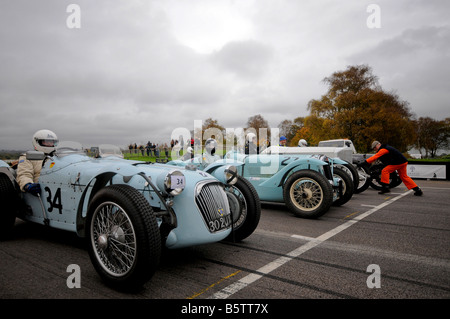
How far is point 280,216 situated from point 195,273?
3.41 metres

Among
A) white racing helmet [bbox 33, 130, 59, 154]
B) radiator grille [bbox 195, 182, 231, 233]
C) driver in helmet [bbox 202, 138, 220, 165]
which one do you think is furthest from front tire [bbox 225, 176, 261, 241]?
driver in helmet [bbox 202, 138, 220, 165]

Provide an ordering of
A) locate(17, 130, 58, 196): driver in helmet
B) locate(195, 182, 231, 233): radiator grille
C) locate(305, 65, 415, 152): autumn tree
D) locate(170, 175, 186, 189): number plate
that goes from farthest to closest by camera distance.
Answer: locate(305, 65, 415, 152): autumn tree → locate(17, 130, 58, 196): driver in helmet → locate(195, 182, 231, 233): radiator grille → locate(170, 175, 186, 189): number plate

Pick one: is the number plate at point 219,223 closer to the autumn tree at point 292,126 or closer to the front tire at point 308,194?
the front tire at point 308,194

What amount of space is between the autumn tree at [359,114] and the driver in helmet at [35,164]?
37.2 m

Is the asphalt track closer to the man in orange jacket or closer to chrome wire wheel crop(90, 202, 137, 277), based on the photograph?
chrome wire wheel crop(90, 202, 137, 277)

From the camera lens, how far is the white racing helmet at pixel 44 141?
4.64m

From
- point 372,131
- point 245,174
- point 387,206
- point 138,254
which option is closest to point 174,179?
point 138,254

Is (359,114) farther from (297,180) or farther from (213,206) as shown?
(213,206)

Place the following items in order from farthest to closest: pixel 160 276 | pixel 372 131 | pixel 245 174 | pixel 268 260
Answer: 1. pixel 372 131
2. pixel 245 174
3. pixel 268 260
4. pixel 160 276

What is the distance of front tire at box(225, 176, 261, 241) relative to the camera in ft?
12.9

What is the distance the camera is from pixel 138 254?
8.07 ft

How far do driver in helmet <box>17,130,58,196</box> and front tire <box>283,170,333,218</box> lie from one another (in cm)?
451

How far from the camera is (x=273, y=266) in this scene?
328 cm
